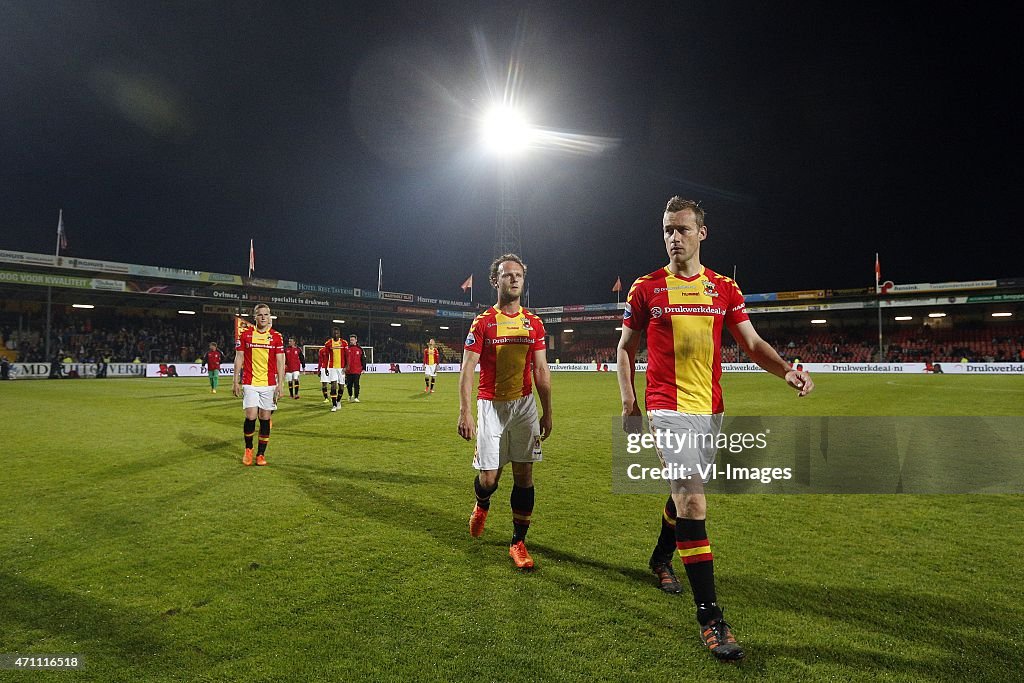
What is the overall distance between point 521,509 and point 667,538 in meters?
1.17

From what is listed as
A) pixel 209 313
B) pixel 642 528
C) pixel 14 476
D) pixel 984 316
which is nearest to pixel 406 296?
pixel 209 313

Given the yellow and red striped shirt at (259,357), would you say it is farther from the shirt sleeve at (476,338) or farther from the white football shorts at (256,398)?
the shirt sleeve at (476,338)

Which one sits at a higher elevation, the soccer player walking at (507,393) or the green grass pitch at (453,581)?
the soccer player walking at (507,393)

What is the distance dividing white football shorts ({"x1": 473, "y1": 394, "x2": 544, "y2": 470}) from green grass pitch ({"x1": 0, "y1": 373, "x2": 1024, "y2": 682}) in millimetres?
815

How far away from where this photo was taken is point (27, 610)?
132 inches

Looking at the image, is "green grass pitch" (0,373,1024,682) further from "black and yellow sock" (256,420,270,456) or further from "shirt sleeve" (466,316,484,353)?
"shirt sleeve" (466,316,484,353)

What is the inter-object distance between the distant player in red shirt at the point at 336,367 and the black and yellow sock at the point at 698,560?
1368 centimetres

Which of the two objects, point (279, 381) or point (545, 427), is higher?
point (279, 381)

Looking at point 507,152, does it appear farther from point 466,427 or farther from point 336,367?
point 466,427

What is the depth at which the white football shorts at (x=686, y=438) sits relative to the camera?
3203 millimetres

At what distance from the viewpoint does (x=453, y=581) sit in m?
3.86

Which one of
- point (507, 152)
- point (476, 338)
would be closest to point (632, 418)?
point (476, 338)

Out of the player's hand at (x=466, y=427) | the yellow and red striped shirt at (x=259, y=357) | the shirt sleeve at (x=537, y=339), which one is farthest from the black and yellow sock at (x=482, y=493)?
the yellow and red striped shirt at (x=259, y=357)

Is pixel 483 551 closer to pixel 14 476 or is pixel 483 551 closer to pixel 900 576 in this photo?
pixel 900 576
